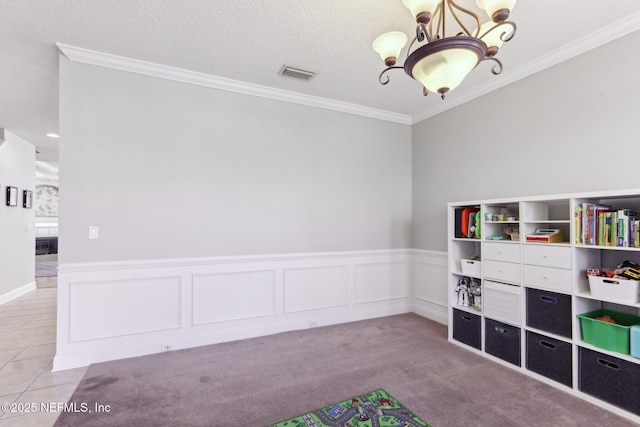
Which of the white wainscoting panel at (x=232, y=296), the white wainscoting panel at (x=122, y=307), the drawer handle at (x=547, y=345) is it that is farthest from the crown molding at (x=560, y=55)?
the white wainscoting panel at (x=122, y=307)

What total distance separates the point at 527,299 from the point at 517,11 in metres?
2.18

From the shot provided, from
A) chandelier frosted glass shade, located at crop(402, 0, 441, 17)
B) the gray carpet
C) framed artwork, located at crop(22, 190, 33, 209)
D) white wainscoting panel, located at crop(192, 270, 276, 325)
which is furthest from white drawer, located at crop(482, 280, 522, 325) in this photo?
framed artwork, located at crop(22, 190, 33, 209)

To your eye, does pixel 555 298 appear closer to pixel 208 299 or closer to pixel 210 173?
pixel 208 299

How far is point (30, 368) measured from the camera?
264cm

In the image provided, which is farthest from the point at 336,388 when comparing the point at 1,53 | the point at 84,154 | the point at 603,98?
the point at 1,53

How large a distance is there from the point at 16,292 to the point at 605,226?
7542 millimetres

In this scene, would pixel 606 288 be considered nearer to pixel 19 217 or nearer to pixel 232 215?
pixel 232 215

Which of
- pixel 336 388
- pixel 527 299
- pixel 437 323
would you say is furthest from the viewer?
pixel 437 323

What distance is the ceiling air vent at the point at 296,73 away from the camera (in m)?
3.00

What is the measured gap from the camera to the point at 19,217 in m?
5.26

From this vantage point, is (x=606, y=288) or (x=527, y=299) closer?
(x=606, y=288)

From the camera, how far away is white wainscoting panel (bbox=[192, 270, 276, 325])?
314 cm

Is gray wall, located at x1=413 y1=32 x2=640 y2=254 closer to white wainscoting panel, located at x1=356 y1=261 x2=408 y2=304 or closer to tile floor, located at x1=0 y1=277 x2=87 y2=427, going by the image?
white wainscoting panel, located at x1=356 y1=261 x2=408 y2=304

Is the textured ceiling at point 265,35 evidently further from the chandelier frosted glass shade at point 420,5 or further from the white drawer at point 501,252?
the white drawer at point 501,252
